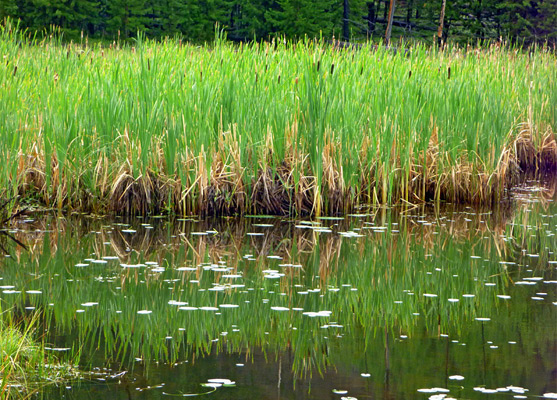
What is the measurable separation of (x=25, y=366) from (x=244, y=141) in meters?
4.08

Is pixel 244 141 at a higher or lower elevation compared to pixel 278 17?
lower

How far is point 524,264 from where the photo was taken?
588 cm

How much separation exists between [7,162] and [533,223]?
4.77 metres

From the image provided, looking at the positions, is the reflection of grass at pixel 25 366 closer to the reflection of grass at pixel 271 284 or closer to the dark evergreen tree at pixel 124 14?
the reflection of grass at pixel 271 284

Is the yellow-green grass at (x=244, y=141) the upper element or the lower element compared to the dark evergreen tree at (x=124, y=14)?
lower

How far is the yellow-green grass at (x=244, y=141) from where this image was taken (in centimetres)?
713

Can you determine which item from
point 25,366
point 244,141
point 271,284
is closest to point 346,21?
point 244,141

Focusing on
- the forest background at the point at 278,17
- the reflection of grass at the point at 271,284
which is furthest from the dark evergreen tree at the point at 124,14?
the reflection of grass at the point at 271,284

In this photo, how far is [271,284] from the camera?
512 cm

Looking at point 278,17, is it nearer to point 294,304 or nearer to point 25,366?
point 294,304

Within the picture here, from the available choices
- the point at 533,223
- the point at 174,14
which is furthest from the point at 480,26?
the point at 533,223

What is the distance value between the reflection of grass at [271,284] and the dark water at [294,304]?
0.05 feet

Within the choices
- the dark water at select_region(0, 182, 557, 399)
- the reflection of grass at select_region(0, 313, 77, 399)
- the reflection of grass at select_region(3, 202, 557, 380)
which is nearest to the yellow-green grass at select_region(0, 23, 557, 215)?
the dark water at select_region(0, 182, 557, 399)

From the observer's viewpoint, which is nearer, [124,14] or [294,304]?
[294,304]
